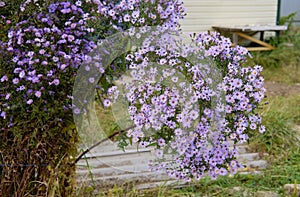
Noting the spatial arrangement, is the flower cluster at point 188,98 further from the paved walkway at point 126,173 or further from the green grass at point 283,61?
the green grass at point 283,61

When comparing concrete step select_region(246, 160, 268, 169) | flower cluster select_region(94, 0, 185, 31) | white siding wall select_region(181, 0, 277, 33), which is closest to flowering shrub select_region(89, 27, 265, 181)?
flower cluster select_region(94, 0, 185, 31)

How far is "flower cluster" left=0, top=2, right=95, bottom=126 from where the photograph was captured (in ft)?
6.84

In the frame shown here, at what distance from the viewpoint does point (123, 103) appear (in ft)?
6.68

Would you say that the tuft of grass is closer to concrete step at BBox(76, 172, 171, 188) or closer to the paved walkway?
the paved walkway

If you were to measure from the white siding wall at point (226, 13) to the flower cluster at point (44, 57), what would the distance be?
5.83 meters

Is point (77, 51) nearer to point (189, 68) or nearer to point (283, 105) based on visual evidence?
point (189, 68)

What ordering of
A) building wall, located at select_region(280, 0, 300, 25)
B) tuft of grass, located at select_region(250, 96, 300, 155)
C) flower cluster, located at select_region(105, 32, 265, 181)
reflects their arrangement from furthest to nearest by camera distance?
building wall, located at select_region(280, 0, 300, 25) < tuft of grass, located at select_region(250, 96, 300, 155) < flower cluster, located at select_region(105, 32, 265, 181)

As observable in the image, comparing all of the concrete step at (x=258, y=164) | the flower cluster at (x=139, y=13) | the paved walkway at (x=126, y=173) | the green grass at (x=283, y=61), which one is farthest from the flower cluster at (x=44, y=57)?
the green grass at (x=283, y=61)

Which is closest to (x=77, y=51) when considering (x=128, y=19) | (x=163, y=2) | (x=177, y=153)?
(x=128, y=19)

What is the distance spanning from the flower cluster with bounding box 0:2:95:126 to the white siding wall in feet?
19.1

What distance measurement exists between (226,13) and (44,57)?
635 centimetres

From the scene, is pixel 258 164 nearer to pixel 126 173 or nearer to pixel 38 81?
pixel 126 173

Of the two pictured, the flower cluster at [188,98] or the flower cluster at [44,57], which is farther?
the flower cluster at [44,57]

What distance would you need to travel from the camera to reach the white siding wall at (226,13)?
26.2ft
